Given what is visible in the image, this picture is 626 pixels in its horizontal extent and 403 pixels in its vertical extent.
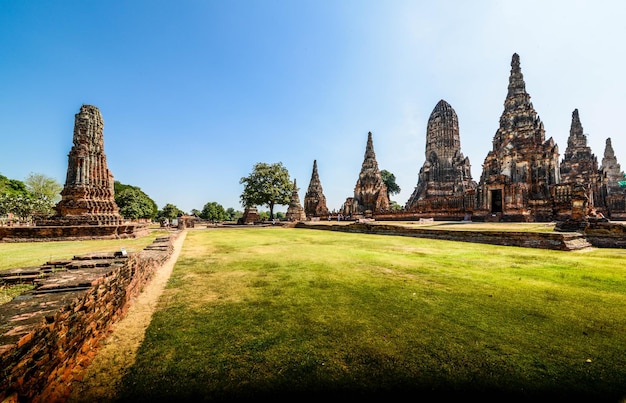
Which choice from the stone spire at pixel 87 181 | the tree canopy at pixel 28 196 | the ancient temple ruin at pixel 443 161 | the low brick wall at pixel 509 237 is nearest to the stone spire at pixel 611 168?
the ancient temple ruin at pixel 443 161

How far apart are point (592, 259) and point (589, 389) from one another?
20.1 feet

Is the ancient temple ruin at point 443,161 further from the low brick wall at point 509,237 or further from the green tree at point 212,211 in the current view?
the green tree at point 212,211

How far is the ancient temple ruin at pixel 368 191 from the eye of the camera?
114 ft

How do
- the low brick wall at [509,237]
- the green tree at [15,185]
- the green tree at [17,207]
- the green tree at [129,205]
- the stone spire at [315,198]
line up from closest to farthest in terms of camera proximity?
the low brick wall at [509,237]
the green tree at [17,207]
the stone spire at [315,198]
the green tree at [129,205]
the green tree at [15,185]

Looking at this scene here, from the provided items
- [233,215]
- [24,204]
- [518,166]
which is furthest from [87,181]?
[233,215]

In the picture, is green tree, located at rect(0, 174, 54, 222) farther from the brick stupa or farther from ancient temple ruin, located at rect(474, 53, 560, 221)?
the brick stupa

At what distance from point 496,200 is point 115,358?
2581cm

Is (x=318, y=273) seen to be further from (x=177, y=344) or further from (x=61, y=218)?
(x=61, y=218)

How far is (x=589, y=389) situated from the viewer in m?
1.75

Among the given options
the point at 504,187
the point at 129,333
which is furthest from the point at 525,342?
the point at 504,187

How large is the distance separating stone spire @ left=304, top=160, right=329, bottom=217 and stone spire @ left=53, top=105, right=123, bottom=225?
27.2 metres

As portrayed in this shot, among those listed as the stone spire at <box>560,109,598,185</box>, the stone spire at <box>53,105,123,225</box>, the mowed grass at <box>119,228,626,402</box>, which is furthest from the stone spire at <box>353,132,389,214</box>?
the mowed grass at <box>119,228,626,402</box>

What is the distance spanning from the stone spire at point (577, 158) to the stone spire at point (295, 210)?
94.3 feet

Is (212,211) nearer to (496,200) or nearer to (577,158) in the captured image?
(496,200)
